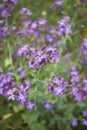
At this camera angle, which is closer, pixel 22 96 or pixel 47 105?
pixel 22 96

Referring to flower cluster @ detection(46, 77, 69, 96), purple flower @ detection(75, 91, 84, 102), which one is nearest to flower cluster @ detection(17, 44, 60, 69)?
flower cluster @ detection(46, 77, 69, 96)

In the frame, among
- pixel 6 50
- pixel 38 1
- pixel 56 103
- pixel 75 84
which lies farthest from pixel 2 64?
pixel 38 1

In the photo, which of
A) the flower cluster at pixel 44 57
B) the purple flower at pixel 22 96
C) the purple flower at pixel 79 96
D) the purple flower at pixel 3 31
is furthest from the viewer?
the purple flower at pixel 3 31

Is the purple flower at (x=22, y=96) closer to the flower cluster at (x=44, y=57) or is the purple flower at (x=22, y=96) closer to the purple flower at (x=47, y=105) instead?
the flower cluster at (x=44, y=57)

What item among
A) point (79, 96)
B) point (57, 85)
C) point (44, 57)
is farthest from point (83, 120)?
point (44, 57)

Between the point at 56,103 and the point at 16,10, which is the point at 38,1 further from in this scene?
the point at 56,103

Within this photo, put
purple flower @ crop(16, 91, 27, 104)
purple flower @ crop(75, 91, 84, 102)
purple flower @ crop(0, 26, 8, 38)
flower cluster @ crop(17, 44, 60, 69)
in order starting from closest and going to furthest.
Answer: flower cluster @ crop(17, 44, 60, 69) < purple flower @ crop(16, 91, 27, 104) < purple flower @ crop(75, 91, 84, 102) < purple flower @ crop(0, 26, 8, 38)

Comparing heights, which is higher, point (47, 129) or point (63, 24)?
point (63, 24)

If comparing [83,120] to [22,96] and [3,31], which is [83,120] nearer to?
[22,96]

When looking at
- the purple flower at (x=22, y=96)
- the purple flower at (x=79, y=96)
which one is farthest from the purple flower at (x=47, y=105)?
the purple flower at (x=22, y=96)

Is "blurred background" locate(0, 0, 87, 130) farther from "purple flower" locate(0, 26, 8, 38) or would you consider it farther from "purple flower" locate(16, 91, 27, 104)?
"purple flower" locate(16, 91, 27, 104)

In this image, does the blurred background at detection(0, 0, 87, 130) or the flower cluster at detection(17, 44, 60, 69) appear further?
the blurred background at detection(0, 0, 87, 130)
